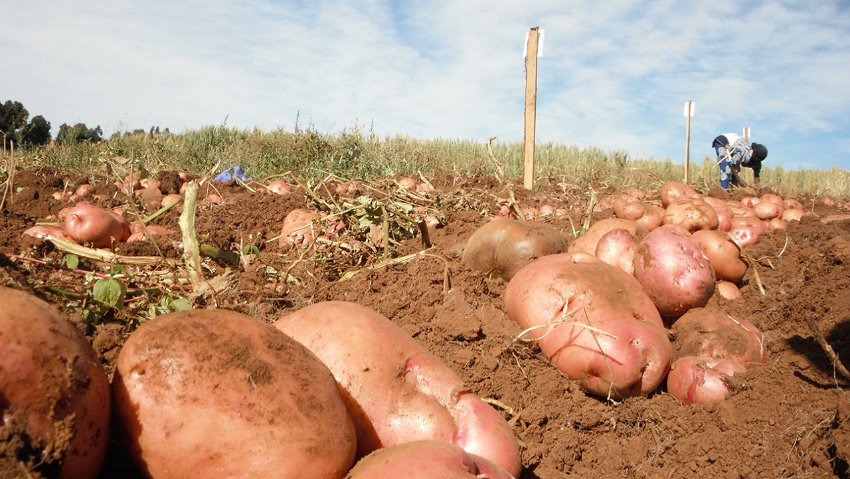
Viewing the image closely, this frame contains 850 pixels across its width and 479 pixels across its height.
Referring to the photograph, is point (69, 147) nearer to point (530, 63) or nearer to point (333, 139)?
point (333, 139)

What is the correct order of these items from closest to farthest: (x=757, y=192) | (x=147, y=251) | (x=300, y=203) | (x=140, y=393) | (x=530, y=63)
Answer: (x=140, y=393) → (x=147, y=251) → (x=300, y=203) → (x=530, y=63) → (x=757, y=192)

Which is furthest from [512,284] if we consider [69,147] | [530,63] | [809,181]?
[809,181]

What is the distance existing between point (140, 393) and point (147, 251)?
2.81m

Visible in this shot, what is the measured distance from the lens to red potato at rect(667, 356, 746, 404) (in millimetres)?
2555

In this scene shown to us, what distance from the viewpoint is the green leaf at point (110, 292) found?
217 centimetres

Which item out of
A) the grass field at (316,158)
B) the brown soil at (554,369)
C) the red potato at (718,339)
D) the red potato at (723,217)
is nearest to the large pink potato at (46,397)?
the brown soil at (554,369)

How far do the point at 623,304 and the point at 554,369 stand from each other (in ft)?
1.52

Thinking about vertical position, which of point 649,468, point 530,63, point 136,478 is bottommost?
point 649,468

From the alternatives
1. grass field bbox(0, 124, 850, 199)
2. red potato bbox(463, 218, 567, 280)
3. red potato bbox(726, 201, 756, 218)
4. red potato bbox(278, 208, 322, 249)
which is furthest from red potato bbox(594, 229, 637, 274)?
grass field bbox(0, 124, 850, 199)

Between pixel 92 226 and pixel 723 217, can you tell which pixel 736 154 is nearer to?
pixel 723 217

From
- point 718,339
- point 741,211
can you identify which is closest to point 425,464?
point 718,339

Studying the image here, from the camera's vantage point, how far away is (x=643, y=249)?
3223 millimetres

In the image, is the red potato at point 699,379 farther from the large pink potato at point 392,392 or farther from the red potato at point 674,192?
the red potato at point 674,192

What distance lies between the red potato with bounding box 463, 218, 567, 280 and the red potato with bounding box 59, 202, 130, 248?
8.60 feet
